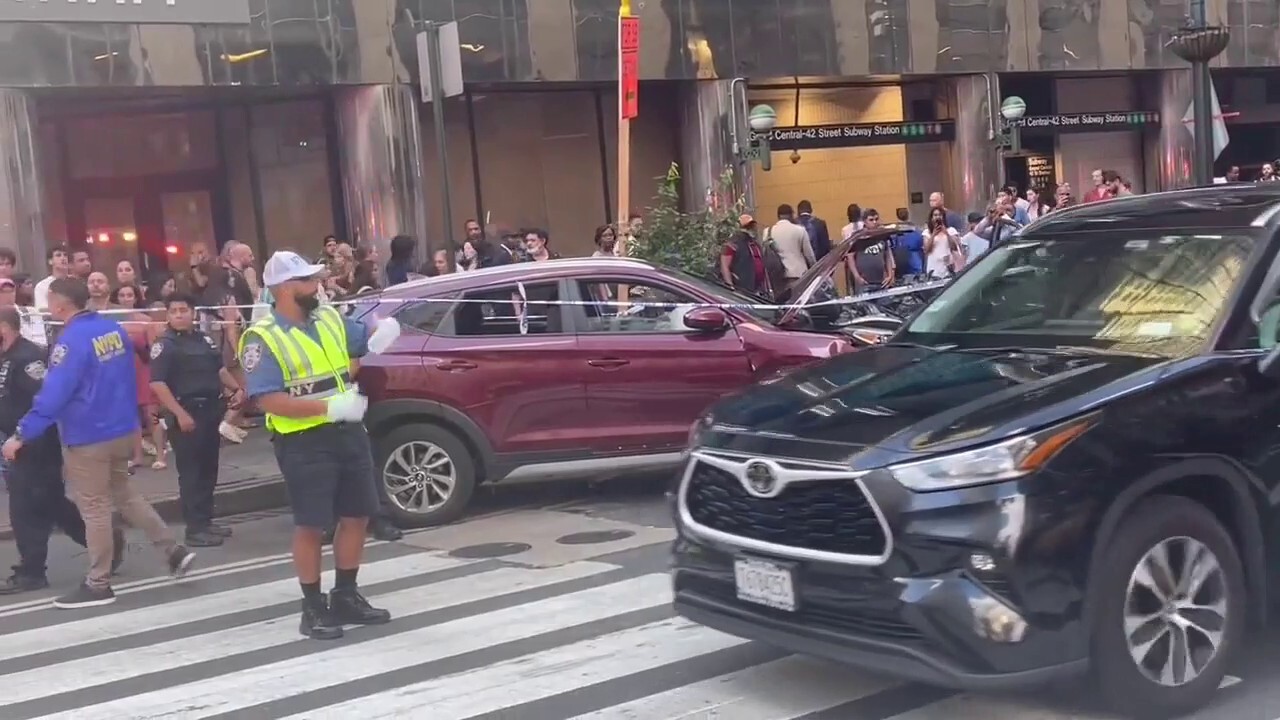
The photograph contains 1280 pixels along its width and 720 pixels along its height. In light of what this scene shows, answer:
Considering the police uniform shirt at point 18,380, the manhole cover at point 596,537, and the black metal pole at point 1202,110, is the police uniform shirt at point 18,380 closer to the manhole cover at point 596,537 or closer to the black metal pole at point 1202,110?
the manhole cover at point 596,537

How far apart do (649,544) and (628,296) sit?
2138mm

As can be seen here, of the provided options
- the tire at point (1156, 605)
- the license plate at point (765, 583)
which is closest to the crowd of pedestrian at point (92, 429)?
the license plate at point (765, 583)

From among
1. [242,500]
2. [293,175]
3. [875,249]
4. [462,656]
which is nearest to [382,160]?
[293,175]

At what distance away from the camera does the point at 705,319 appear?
10.0 m

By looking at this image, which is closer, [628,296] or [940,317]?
[940,317]

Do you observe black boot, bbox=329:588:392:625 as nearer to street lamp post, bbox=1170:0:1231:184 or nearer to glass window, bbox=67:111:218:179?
street lamp post, bbox=1170:0:1231:184

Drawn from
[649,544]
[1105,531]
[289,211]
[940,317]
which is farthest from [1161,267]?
[289,211]

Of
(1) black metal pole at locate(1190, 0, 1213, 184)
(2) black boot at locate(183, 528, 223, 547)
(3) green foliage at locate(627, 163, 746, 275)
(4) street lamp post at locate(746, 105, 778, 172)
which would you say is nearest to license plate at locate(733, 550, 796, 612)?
(2) black boot at locate(183, 528, 223, 547)

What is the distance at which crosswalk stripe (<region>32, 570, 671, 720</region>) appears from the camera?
6.29 m

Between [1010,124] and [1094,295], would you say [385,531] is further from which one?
[1010,124]

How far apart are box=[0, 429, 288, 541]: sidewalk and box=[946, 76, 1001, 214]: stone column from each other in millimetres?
16418

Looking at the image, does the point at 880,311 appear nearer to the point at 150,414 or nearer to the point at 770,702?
the point at 150,414

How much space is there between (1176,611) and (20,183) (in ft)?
50.5

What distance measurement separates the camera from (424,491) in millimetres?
10133
